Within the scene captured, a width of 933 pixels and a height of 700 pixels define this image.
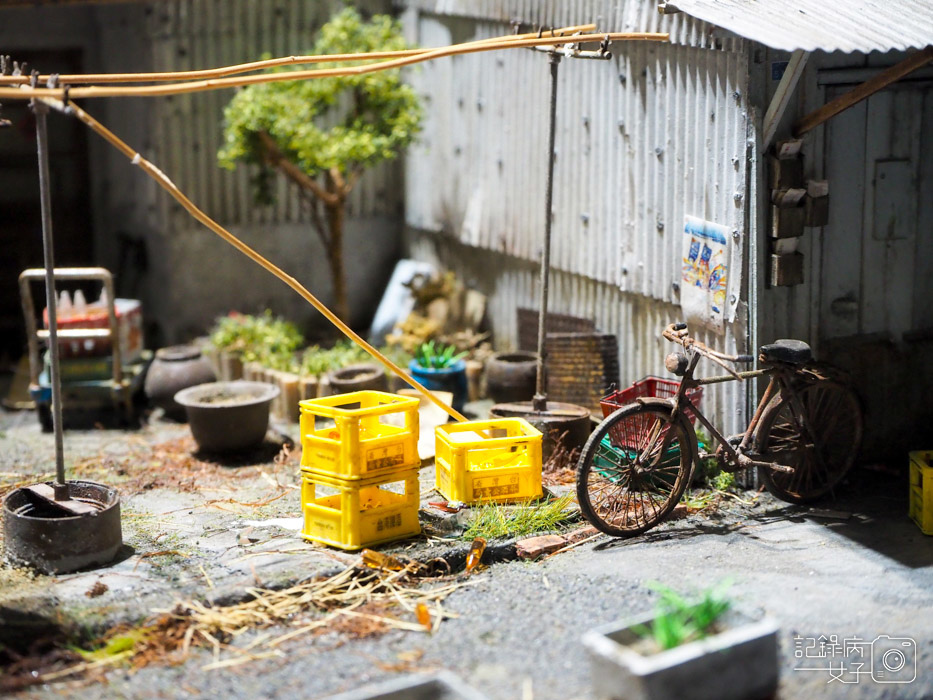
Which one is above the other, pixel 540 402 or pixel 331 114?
pixel 331 114

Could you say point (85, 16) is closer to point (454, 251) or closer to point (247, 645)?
point (454, 251)

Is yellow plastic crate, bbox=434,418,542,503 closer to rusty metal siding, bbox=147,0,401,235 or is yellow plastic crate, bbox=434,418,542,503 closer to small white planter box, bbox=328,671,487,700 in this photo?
small white planter box, bbox=328,671,487,700

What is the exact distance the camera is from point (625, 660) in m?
6.40

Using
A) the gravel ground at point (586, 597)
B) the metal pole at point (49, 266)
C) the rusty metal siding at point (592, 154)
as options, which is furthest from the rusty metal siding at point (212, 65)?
the metal pole at point (49, 266)

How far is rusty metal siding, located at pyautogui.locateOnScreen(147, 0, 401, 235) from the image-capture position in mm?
14617

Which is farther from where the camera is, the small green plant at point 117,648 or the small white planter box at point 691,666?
the small green plant at point 117,648

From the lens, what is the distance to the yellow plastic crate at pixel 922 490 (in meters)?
9.11

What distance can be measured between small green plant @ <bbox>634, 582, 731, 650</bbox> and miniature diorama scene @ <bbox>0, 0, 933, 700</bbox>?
0.7 inches

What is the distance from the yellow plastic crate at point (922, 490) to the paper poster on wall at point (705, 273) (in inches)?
75.3

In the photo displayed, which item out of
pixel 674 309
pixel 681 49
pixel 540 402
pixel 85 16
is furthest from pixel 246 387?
pixel 85 16

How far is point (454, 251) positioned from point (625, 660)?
9.18 m

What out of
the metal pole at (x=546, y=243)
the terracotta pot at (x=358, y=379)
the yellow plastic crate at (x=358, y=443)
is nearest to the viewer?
the yellow plastic crate at (x=358, y=443)

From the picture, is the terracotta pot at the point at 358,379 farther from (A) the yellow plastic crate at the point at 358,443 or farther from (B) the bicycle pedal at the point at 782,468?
(B) the bicycle pedal at the point at 782,468

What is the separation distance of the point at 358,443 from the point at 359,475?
24 cm
